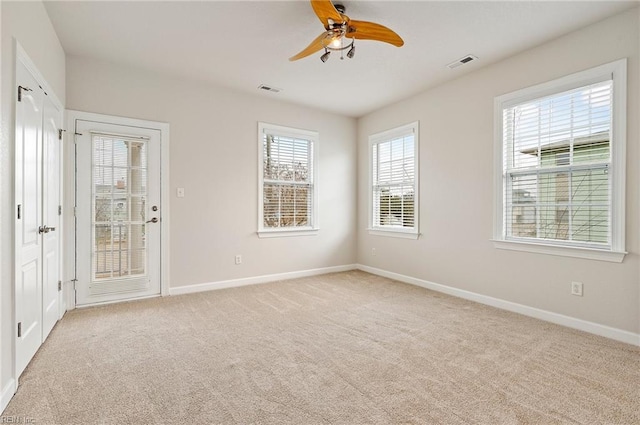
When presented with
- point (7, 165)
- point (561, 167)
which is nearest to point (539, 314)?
point (561, 167)

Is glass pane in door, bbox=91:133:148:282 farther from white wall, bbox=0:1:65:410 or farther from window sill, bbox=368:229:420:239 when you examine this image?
window sill, bbox=368:229:420:239

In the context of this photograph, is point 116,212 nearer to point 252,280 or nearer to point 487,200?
point 252,280

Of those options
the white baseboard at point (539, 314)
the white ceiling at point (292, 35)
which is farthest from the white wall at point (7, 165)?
the white baseboard at point (539, 314)

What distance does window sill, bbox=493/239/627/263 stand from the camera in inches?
107

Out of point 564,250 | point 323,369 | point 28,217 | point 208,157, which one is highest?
point 208,157

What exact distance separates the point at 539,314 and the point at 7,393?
13.9 feet

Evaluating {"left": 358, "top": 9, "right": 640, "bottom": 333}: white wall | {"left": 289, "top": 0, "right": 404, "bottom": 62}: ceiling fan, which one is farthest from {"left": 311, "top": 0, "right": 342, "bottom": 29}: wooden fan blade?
{"left": 358, "top": 9, "right": 640, "bottom": 333}: white wall

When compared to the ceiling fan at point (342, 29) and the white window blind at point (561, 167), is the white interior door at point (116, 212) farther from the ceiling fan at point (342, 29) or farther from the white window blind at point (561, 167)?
the white window blind at point (561, 167)

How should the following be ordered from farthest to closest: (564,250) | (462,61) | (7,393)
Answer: (462,61)
(564,250)
(7,393)

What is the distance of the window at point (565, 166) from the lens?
2.73 metres

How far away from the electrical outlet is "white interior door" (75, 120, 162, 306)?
177 inches

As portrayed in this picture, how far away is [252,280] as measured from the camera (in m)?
4.62

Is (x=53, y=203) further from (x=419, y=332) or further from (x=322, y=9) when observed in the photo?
(x=419, y=332)

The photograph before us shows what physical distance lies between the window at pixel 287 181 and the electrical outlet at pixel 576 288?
337cm
